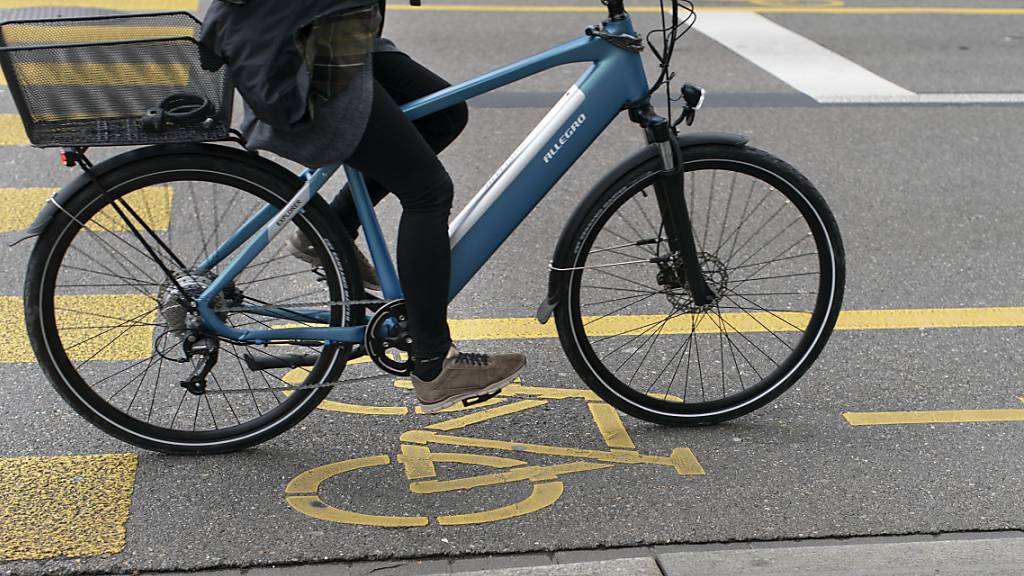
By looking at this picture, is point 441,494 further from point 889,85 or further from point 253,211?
point 889,85

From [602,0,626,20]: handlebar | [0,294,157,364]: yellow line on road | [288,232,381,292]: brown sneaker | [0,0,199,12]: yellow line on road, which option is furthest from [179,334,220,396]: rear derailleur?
[0,0,199,12]: yellow line on road

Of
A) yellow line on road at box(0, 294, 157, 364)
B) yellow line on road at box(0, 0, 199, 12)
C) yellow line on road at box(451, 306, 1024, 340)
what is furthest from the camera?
yellow line on road at box(0, 0, 199, 12)

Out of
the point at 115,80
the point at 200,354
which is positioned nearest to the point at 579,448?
the point at 200,354

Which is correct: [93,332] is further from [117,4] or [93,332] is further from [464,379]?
[117,4]

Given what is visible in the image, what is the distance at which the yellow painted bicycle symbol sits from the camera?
126 inches

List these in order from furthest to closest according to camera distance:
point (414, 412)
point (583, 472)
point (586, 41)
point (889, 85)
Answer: point (889, 85)
point (414, 412)
point (583, 472)
point (586, 41)

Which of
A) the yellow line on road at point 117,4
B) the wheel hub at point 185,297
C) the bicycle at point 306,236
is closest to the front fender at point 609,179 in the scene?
the bicycle at point 306,236

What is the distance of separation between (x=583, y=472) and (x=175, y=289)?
4.39 feet

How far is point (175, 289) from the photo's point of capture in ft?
10.8

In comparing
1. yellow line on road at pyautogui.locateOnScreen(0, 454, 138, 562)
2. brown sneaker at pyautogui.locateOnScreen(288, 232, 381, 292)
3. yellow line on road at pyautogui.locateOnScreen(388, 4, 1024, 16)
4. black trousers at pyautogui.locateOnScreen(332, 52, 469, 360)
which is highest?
yellow line on road at pyautogui.locateOnScreen(388, 4, 1024, 16)

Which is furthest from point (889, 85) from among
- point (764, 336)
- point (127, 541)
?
point (127, 541)

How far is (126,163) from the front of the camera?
306 centimetres

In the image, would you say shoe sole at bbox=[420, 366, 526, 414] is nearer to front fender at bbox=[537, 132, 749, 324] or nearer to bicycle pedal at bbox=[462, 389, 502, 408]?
bicycle pedal at bbox=[462, 389, 502, 408]

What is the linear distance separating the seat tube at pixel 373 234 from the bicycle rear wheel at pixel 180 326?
0.07 m
